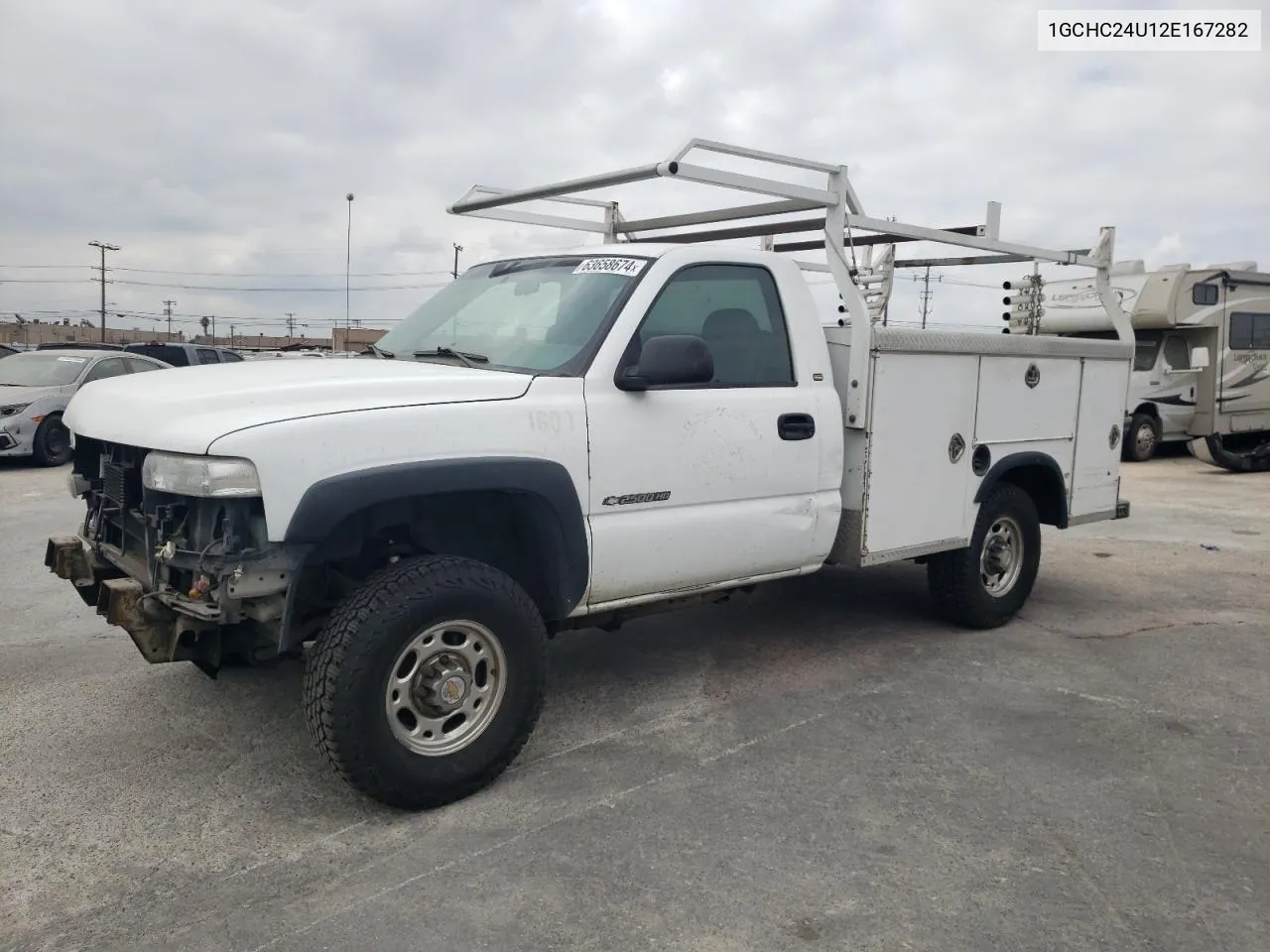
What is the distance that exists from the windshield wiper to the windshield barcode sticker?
622mm

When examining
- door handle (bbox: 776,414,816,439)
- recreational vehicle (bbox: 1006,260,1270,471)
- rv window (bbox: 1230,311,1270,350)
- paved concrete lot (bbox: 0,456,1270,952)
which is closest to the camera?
paved concrete lot (bbox: 0,456,1270,952)

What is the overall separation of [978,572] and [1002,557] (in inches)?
13.8

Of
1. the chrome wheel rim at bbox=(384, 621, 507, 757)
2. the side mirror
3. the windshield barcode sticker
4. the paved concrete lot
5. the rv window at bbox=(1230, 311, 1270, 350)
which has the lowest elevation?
the paved concrete lot

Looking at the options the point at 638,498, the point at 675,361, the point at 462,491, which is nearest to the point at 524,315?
the point at 675,361

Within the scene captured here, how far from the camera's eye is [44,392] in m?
13.0

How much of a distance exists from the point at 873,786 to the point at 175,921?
239 centimetres

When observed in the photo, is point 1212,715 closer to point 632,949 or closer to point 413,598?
point 632,949

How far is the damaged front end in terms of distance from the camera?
3229mm

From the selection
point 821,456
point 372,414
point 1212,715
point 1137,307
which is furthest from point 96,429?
point 1137,307

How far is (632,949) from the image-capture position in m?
2.79

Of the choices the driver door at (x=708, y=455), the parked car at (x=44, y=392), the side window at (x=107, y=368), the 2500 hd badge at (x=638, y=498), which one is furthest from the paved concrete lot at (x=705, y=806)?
the side window at (x=107, y=368)

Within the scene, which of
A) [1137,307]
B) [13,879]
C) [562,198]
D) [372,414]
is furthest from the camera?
[1137,307]

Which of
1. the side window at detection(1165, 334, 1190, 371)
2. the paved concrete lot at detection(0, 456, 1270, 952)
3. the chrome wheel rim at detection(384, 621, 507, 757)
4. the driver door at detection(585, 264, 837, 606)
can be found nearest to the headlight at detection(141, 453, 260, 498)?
the chrome wheel rim at detection(384, 621, 507, 757)

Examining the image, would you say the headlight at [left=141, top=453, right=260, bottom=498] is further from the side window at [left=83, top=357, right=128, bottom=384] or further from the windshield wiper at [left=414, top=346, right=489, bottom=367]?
the side window at [left=83, top=357, right=128, bottom=384]
